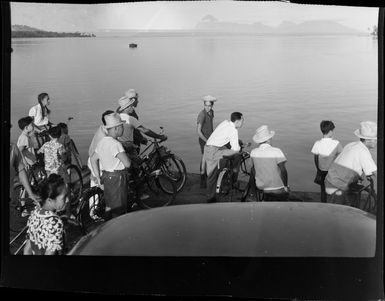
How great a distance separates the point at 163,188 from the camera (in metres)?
4.67

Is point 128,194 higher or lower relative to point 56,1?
lower

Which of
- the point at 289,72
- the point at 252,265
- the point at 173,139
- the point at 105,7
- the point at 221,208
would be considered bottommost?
the point at 252,265

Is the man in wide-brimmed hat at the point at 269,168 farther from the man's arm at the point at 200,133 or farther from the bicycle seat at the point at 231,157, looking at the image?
the man's arm at the point at 200,133

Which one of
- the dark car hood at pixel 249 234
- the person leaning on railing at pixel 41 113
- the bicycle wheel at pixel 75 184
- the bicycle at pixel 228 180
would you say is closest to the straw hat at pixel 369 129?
the dark car hood at pixel 249 234

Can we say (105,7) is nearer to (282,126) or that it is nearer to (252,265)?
(282,126)

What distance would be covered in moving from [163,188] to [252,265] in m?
1.02

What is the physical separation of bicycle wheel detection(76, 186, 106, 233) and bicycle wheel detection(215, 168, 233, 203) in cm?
102

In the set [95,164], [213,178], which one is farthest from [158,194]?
[95,164]

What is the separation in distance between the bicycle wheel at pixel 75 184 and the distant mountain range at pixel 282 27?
5.51 feet

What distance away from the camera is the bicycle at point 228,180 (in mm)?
4625

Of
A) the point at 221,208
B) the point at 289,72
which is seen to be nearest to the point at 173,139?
the point at 221,208

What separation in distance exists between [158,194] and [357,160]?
Result: 1.75 metres

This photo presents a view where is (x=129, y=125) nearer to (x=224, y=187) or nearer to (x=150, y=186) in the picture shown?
(x=150, y=186)

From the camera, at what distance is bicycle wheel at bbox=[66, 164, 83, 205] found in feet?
15.2
